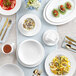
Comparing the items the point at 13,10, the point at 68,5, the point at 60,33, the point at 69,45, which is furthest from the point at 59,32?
the point at 13,10

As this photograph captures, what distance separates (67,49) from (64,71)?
7.0 inches

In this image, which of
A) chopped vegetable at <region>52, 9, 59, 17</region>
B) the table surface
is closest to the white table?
the table surface

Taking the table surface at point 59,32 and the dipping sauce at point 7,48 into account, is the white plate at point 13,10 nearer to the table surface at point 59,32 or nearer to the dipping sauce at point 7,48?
the table surface at point 59,32

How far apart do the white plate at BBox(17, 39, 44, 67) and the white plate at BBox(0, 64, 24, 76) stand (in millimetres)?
61

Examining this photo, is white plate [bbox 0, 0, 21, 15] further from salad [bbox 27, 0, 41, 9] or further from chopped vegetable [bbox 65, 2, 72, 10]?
chopped vegetable [bbox 65, 2, 72, 10]

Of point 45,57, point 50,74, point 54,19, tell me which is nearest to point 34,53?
point 45,57

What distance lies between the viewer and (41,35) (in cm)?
178

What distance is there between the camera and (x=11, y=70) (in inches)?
66.8

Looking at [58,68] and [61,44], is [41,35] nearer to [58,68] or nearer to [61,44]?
[61,44]

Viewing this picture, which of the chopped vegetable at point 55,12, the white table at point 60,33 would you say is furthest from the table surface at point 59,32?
the chopped vegetable at point 55,12

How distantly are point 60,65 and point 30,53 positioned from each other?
26 cm

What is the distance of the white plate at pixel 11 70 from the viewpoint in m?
1.67

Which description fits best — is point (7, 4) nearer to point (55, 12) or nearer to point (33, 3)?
point (33, 3)

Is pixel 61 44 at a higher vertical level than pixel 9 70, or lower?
higher
